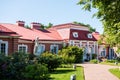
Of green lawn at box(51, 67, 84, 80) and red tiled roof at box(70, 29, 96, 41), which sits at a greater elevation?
red tiled roof at box(70, 29, 96, 41)

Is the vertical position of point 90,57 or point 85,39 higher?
point 85,39

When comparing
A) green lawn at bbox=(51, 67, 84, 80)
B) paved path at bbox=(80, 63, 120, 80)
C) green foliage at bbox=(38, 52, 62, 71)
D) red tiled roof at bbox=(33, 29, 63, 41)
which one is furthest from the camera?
red tiled roof at bbox=(33, 29, 63, 41)

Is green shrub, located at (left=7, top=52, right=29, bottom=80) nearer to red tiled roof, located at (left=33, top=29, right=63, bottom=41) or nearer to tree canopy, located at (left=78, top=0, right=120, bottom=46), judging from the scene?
tree canopy, located at (left=78, top=0, right=120, bottom=46)

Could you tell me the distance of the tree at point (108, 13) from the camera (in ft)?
56.5

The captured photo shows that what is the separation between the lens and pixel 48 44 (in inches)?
1582

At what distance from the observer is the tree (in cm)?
1723

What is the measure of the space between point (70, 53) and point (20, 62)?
824 inches

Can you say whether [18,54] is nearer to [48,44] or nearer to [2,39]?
[2,39]

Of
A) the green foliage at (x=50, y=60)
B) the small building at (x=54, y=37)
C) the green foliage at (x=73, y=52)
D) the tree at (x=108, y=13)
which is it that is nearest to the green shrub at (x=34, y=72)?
the tree at (x=108, y=13)

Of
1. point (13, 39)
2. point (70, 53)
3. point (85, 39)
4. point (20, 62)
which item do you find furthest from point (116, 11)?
point (85, 39)

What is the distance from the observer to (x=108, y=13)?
17891mm

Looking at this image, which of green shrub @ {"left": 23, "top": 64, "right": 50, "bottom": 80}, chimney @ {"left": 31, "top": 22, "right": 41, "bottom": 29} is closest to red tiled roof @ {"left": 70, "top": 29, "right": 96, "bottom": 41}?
chimney @ {"left": 31, "top": 22, "right": 41, "bottom": 29}

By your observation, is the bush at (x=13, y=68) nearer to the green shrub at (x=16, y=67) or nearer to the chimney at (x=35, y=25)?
the green shrub at (x=16, y=67)

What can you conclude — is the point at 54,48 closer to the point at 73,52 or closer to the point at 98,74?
the point at 73,52
